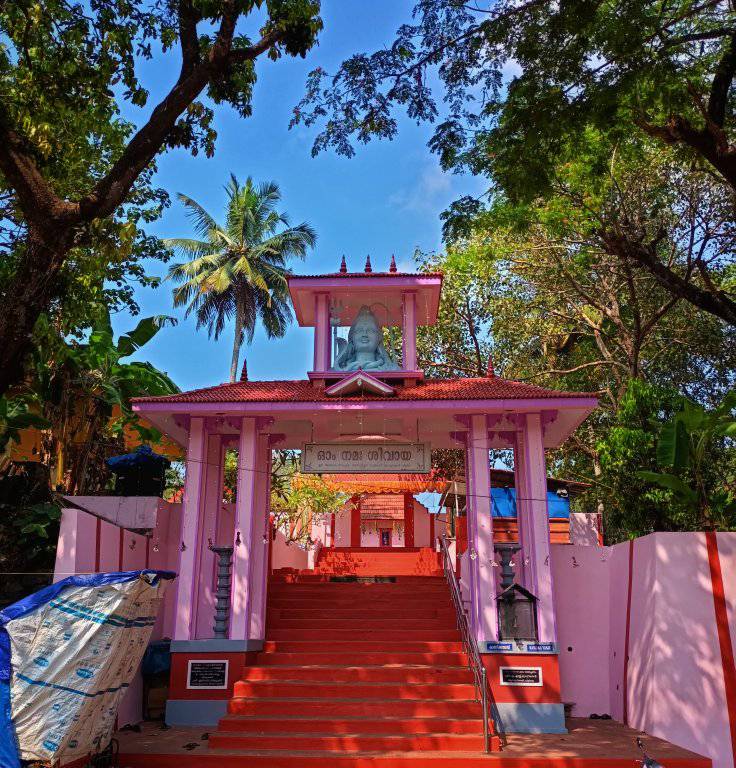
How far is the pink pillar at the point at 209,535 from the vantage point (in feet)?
34.9

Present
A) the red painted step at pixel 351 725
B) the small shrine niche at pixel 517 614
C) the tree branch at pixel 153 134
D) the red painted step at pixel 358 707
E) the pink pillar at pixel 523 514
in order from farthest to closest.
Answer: the pink pillar at pixel 523 514
the small shrine niche at pixel 517 614
the red painted step at pixel 358 707
the red painted step at pixel 351 725
the tree branch at pixel 153 134

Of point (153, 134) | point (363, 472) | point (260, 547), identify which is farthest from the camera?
point (260, 547)

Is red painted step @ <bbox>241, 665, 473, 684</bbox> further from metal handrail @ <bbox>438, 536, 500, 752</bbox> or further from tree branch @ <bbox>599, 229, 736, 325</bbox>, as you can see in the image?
tree branch @ <bbox>599, 229, 736, 325</bbox>

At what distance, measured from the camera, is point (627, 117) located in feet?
28.2

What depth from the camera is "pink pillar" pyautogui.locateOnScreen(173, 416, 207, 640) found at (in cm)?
980

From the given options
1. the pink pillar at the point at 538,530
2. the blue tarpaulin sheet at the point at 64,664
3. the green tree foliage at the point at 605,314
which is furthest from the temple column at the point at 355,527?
the blue tarpaulin sheet at the point at 64,664

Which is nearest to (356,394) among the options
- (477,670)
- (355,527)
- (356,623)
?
(356,623)

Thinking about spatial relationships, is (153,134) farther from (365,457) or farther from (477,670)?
(477,670)

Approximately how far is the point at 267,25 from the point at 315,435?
624cm

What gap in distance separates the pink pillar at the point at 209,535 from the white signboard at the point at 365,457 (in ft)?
5.49

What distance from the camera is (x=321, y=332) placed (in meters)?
11.8

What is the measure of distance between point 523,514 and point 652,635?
2353 mm

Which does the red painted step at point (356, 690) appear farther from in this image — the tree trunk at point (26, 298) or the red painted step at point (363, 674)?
the tree trunk at point (26, 298)

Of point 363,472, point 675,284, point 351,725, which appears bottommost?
point 351,725
